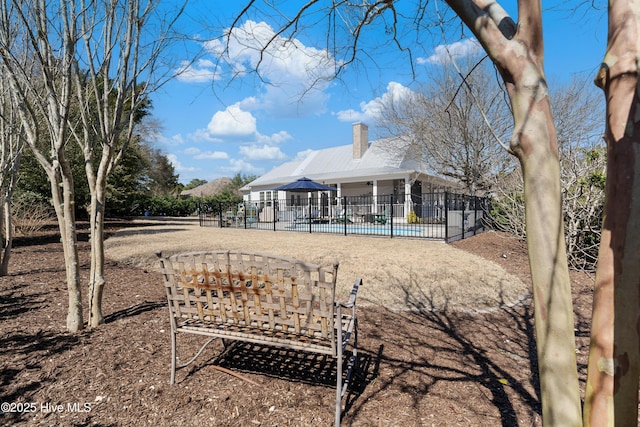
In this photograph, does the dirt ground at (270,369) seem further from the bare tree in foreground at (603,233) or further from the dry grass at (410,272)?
the bare tree in foreground at (603,233)

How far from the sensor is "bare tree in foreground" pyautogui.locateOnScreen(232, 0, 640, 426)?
1.21 meters

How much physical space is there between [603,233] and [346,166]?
23162mm

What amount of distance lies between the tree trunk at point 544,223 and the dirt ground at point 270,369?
118 cm

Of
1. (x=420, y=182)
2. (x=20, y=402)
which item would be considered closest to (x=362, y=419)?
(x=20, y=402)

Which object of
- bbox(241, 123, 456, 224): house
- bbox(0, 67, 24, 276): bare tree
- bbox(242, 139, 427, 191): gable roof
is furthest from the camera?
bbox(242, 139, 427, 191): gable roof

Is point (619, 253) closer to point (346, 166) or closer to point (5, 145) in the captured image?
point (5, 145)

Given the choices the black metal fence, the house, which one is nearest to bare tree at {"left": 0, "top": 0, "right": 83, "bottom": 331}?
the black metal fence

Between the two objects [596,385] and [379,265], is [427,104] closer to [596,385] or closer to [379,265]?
[379,265]

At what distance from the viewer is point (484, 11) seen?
147 cm

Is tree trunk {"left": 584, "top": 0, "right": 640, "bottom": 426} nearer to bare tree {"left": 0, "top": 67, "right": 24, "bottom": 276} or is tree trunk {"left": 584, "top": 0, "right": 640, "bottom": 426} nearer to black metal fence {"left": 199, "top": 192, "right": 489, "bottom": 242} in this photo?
bare tree {"left": 0, "top": 67, "right": 24, "bottom": 276}

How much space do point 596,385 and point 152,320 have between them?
13.2 feet

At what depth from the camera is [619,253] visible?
1.22 metres

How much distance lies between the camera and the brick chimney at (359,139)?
24.4 metres

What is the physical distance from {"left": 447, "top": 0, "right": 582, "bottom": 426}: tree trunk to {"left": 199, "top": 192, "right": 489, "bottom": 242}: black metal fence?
29.8 ft
